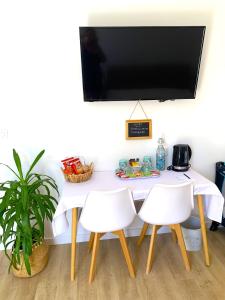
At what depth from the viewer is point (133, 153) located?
235 cm

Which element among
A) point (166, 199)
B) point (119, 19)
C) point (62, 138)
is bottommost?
point (166, 199)

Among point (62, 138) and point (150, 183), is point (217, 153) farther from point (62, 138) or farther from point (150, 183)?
point (62, 138)

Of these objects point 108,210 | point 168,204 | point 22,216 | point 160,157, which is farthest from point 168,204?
point 22,216

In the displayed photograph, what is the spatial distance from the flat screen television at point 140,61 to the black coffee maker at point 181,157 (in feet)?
1.47

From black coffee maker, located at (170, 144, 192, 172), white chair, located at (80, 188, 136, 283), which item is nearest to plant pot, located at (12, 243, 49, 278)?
white chair, located at (80, 188, 136, 283)

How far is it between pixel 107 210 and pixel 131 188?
285mm

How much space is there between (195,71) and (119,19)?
779mm

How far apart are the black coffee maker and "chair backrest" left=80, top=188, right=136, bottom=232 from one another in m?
0.66

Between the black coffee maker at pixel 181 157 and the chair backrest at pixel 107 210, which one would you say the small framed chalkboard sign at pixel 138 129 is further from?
the chair backrest at pixel 107 210

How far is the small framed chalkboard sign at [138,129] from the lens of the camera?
7.43 feet

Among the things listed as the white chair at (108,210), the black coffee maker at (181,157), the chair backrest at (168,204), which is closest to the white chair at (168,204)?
the chair backrest at (168,204)

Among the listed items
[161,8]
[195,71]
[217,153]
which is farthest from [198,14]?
[217,153]

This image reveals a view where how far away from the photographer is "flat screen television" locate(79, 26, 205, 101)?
6.31 feet

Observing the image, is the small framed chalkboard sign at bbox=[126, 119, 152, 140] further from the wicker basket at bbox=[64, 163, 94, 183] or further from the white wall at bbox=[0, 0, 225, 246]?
the wicker basket at bbox=[64, 163, 94, 183]
